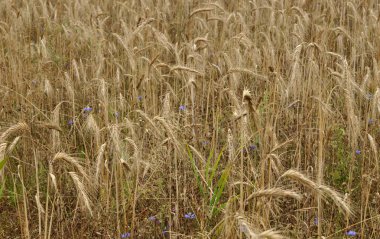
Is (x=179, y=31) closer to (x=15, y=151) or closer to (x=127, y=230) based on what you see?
(x=15, y=151)

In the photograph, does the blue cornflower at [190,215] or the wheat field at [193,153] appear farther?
the blue cornflower at [190,215]

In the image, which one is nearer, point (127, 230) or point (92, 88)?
point (127, 230)

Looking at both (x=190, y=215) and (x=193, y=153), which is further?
(x=193, y=153)

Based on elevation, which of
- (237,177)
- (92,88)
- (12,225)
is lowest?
(12,225)

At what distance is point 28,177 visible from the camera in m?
2.90

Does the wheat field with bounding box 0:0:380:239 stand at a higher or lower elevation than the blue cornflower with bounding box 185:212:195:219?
higher

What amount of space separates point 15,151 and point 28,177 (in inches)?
7.9

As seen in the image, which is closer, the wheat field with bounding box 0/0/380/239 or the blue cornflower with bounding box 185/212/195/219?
the wheat field with bounding box 0/0/380/239

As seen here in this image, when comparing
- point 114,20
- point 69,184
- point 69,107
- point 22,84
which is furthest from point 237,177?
point 114,20

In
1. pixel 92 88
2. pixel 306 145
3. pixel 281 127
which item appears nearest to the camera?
pixel 306 145

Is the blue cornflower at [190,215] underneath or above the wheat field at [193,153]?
underneath

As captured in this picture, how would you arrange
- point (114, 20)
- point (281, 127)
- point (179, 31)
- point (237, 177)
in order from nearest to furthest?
1. point (237, 177)
2. point (281, 127)
3. point (179, 31)
4. point (114, 20)

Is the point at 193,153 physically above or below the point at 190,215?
above

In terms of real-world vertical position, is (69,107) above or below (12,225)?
above
